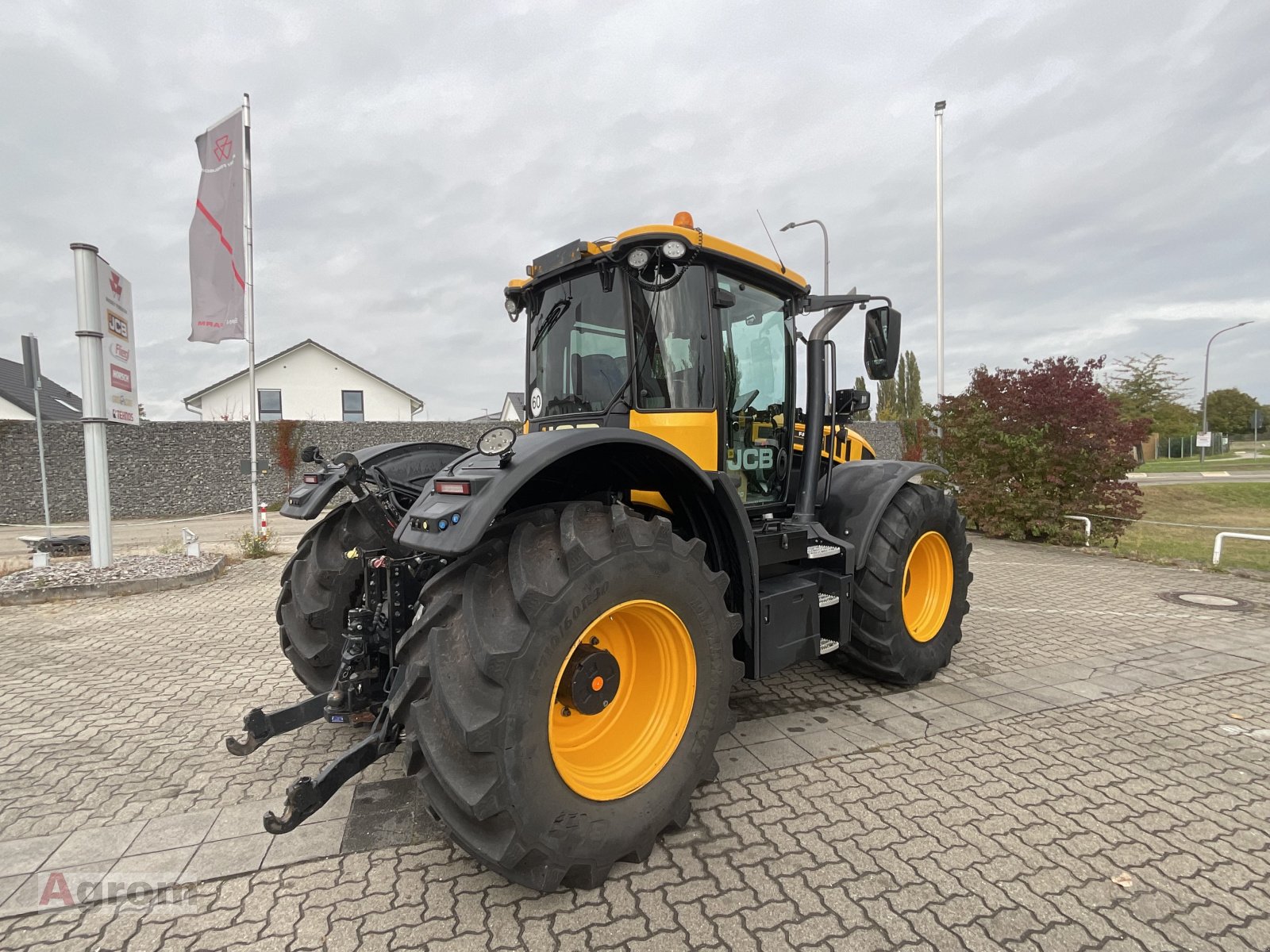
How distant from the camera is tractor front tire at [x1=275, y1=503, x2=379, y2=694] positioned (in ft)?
10.1

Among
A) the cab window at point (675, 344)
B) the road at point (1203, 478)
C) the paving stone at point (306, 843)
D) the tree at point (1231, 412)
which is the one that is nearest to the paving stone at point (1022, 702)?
the cab window at point (675, 344)

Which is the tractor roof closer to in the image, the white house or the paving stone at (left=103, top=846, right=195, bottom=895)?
the paving stone at (left=103, top=846, right=195, bottom=895)

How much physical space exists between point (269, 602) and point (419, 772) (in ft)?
17.4

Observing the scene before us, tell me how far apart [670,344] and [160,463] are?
19773mm

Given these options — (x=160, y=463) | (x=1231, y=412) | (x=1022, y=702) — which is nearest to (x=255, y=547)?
(x=1022, y=702)

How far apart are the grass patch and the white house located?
89.3 ft

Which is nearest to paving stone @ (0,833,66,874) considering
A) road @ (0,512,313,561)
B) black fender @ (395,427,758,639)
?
black fender @ (395,427,758,639)

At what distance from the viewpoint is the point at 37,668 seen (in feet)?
14.3

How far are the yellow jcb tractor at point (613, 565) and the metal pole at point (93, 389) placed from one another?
5.98 meters

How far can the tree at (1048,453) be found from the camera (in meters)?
9.55

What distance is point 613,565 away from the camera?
82.6 inches

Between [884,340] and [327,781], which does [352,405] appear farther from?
[327,781]

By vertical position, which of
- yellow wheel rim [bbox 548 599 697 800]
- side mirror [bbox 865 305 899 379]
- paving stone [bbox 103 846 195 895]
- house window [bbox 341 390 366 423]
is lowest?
paving stone [bbox 103 846 195 895]

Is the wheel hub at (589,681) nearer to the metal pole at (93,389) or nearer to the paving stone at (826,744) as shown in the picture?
the paving stone at (826,744)
